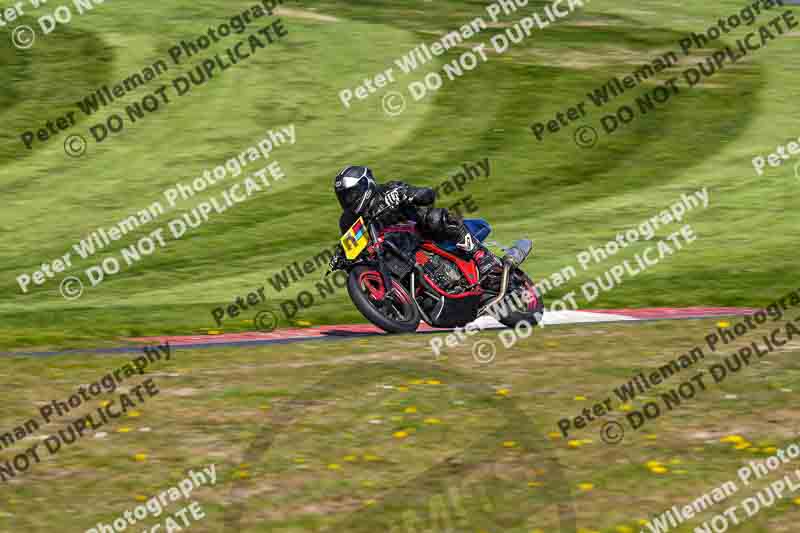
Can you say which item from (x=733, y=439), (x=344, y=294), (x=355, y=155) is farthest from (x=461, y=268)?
(x=355, y=155)

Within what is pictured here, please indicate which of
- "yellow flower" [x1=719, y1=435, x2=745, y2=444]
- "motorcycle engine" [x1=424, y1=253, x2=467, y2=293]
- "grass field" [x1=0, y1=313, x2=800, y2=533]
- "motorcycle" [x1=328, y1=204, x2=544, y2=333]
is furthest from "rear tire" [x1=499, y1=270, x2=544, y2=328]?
"yellow flower" [x1=719, y1=435, x2=745, y2=444]

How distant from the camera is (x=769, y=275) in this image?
21719mm

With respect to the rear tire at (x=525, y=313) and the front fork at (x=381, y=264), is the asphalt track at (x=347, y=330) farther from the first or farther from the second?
the front fork at (x=381, y=264)

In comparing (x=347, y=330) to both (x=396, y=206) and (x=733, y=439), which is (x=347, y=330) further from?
(x=733, y=439)

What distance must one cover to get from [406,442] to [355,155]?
18919mm

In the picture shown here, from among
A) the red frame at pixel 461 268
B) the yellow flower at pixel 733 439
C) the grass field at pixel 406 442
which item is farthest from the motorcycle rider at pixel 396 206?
the yellow flower at pixel 733 439

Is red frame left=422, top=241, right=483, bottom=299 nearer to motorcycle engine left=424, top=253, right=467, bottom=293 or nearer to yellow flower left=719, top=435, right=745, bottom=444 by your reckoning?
motorcycle engine left=424, top=253, right=467, bottom=293

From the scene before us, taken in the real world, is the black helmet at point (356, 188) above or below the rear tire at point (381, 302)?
above

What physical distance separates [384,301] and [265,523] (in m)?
6.49

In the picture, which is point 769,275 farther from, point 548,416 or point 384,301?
point 548,416

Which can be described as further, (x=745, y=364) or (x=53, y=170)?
(x=53, y=170)

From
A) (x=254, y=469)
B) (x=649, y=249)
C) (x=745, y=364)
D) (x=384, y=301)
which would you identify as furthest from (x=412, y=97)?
(x=254, y=469)

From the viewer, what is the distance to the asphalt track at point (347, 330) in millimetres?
17219

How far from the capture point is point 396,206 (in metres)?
16.6
